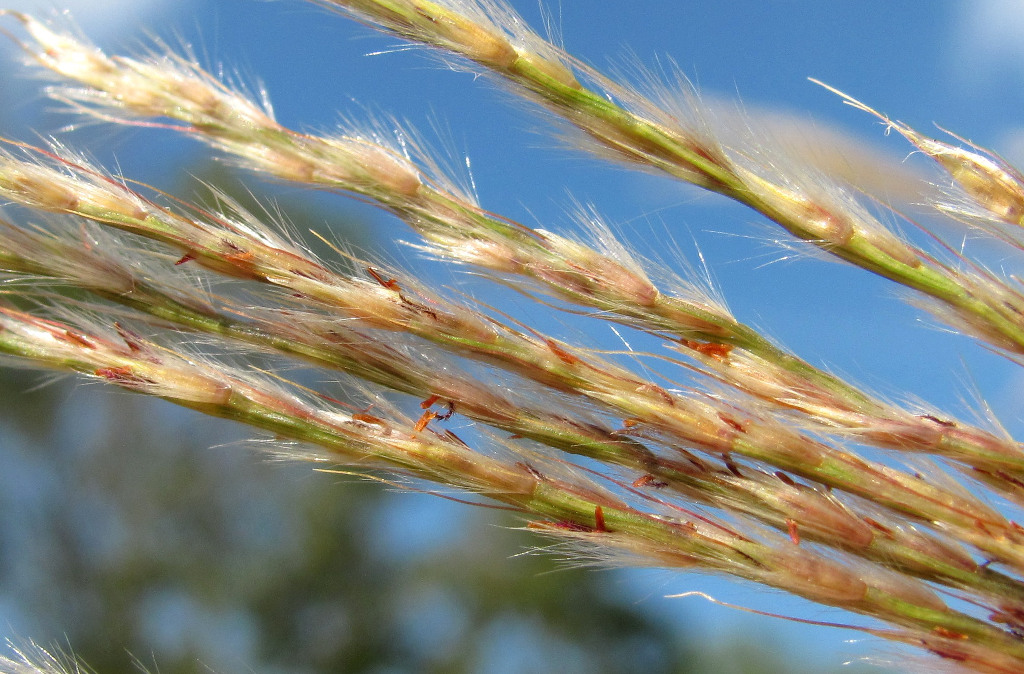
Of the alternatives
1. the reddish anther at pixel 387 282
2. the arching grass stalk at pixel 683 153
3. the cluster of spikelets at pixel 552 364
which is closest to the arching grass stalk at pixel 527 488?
the cluster of spikelets at pixel 552 364

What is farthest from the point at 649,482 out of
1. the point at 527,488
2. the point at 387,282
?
the point at 387,282

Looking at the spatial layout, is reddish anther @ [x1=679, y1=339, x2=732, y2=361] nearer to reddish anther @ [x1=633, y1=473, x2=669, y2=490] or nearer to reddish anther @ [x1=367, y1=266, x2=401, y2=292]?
reddish anther @ [x1=633, y1=473, x2=669, y2=490]

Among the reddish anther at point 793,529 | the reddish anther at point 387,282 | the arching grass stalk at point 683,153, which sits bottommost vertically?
the reddish anther at point 793,529

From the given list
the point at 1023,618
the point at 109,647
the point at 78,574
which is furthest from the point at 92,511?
the point at 1023,618

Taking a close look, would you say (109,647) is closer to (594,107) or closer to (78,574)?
(78,574)

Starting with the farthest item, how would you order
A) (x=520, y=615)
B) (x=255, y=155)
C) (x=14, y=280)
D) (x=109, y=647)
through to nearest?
(x=520, y=615) → (x=109, y=647) → (x=14, y=280) → (x=255, y=155)

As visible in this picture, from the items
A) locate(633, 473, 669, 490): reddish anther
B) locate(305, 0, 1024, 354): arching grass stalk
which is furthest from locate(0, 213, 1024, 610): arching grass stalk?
locate(305, 0, 1024, 354): arching grass stalk

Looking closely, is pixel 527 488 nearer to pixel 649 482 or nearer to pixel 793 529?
pixel 649 482

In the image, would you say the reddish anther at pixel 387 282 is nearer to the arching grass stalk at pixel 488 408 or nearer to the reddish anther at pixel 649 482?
the arching grass stalk at pixel 488 408
